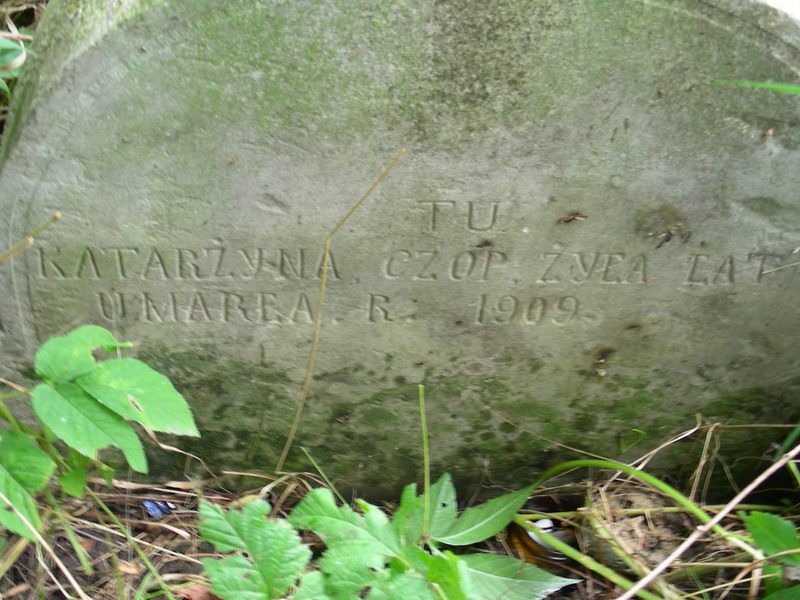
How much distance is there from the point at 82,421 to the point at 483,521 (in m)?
0.90

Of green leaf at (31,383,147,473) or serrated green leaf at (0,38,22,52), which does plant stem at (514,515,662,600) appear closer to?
green leaf at (31,383,147,473)

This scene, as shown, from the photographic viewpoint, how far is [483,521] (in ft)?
5.32

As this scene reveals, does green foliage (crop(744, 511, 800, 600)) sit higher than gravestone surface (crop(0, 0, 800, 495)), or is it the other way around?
gravestone surface (crop(0, 0, 800, 495))

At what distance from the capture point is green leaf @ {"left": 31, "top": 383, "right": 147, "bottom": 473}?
1.14m

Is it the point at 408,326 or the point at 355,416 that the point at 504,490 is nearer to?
the point at 355,416

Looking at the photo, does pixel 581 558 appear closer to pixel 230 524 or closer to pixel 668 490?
pixel 668 490

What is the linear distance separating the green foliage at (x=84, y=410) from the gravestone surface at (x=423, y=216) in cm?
31

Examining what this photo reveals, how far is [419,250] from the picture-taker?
1.49 meters

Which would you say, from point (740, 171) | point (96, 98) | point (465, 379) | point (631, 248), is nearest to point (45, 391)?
point (96, 98)

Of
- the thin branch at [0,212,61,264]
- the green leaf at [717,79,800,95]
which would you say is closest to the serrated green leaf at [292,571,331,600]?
the thin branch at [0,212,61,264]

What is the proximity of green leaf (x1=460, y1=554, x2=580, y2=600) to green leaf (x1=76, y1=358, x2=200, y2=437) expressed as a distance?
0.69m

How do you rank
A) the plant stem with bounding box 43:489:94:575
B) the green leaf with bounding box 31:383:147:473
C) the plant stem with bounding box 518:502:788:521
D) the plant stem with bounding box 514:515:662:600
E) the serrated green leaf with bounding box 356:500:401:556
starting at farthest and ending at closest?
the plant stem with bounding box 518:502:788:521
the plant stem with bounding box 514:515:662:600
the plant stem with bounding box 43:489:94:575
the serrated green leaf with bounding box 356:500:401:556
the green leaf with bounding box 31:383:147:473

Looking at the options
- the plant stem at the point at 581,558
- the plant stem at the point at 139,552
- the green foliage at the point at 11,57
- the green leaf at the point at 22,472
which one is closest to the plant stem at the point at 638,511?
the plant stem at the point at 581,558

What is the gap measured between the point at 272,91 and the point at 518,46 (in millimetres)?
445
